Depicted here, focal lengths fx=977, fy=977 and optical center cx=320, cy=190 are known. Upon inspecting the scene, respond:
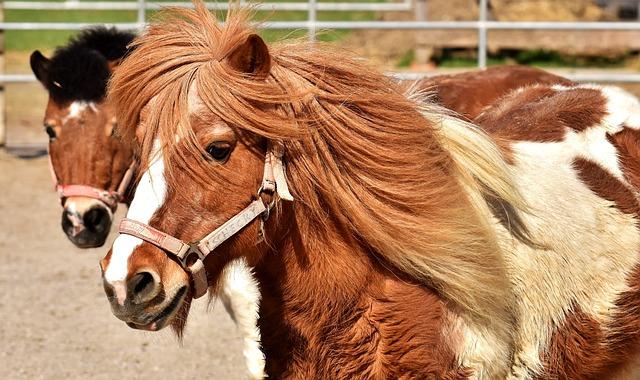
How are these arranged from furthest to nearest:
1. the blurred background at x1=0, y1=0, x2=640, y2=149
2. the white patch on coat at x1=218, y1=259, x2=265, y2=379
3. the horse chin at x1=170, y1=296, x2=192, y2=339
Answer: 1. the blurred background at x1=0, y1=0, x2=640, y2=149
2. the white patch on coat at x1=218, y1=259, x2=265, y2=379
3. the horse chin at x1=170, y1=296, x2=192, y2=339

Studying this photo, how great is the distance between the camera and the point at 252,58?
7.82 ft

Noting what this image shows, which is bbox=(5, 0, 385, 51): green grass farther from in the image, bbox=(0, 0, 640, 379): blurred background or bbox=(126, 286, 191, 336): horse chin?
bbox=(126, 286, 191, 336): horse chin

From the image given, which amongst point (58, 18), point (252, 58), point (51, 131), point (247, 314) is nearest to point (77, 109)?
point (51, 131)

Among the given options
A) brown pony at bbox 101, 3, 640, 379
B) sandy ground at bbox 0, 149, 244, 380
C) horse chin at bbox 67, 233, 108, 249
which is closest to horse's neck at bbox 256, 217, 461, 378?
brown pony at bbox 101, 3, 640, 379

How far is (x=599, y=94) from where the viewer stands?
3.44 meters

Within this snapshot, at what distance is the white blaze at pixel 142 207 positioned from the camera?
2.21m

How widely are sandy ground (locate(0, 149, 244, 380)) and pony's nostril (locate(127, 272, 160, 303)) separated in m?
1.50

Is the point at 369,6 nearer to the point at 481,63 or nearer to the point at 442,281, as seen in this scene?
the point at 481,63

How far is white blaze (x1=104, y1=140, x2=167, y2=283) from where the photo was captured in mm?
2211

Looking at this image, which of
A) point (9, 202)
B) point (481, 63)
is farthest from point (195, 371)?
point (481, 63)

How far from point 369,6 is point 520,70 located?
15.6ft

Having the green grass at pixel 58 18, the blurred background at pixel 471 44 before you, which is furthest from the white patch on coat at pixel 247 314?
the green grass at pixel 58 18

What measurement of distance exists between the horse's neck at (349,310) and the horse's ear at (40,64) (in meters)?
2.87

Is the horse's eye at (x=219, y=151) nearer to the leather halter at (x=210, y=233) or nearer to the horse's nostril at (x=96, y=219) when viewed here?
the leather halter at (x=210, y=233)
